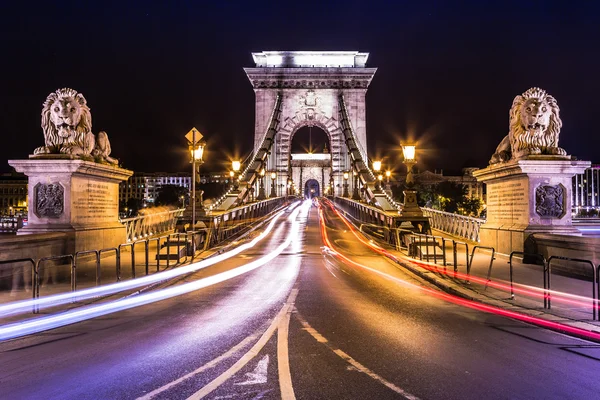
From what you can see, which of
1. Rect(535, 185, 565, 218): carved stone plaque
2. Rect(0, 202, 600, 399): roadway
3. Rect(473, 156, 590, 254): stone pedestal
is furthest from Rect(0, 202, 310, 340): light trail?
Rect(535, 185, 565, 218): carved stone plaque

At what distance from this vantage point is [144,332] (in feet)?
23.6

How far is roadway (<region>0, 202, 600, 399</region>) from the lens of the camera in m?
4.85

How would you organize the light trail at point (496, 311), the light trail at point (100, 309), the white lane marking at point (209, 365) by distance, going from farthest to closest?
the light trail at point (100, 309) → the light trail at point (496, 311) → the white lane marking at point (209, 365)

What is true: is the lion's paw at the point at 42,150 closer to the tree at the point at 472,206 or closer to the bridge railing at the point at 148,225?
the bridge railing at the point at 148,225

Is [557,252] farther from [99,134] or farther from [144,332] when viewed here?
[99,134]

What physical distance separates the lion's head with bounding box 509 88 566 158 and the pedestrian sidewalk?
316cm

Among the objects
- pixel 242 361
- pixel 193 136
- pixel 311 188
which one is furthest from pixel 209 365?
pixel 311 188

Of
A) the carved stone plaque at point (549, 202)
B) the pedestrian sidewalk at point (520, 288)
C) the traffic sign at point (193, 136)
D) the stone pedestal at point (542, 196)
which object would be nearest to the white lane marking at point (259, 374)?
the pedestrian sidewalk at point (520, 288)

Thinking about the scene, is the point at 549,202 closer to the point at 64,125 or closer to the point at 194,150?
the point at 194,150

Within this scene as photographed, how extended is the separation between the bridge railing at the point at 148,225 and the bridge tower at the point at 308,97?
5215 centimetres

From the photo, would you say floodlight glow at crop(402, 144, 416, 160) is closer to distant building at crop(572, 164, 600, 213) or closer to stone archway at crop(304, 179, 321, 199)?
stone archway at crop(304, 179, 321, 199)

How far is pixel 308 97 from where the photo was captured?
83.1 metres

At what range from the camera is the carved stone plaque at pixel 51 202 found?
14336mm

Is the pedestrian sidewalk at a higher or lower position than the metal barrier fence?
lower
